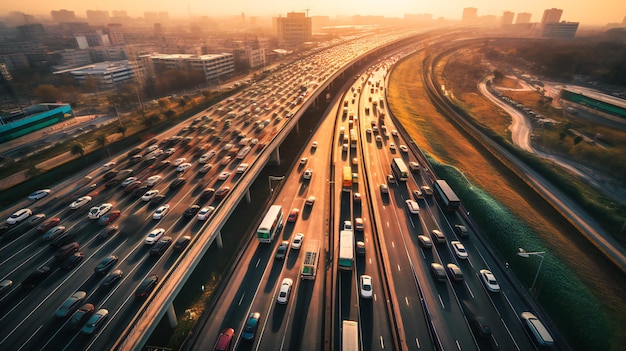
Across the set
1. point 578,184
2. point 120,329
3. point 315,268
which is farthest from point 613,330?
point 120,329

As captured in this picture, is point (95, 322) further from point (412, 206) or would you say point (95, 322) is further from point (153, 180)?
point (412, 206)

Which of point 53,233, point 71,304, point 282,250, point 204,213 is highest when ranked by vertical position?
point 53,233

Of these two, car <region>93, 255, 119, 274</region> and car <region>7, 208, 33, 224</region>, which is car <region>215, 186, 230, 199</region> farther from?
car <region>7, 208, 33, 224</region>

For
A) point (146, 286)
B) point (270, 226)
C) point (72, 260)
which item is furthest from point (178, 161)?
point (146, 286)

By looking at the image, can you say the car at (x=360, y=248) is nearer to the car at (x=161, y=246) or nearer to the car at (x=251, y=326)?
the car at (x=251, y=326)

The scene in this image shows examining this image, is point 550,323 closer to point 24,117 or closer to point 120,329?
point 120,329

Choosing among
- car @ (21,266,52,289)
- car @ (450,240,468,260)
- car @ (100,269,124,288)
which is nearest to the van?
car @ (450,240,468,260)
